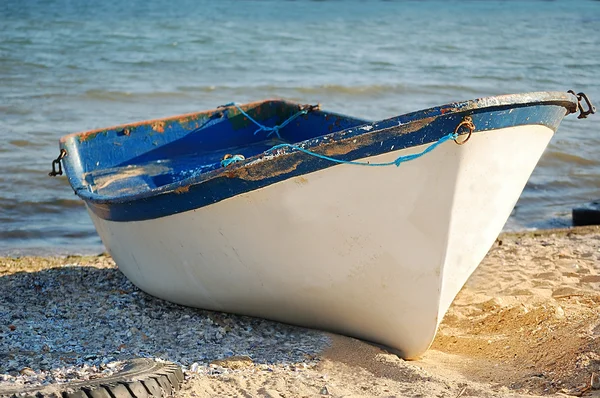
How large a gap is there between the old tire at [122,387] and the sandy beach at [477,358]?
100mm

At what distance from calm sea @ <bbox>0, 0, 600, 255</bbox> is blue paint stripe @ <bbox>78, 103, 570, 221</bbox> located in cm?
→ 36

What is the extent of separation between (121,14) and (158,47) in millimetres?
7736

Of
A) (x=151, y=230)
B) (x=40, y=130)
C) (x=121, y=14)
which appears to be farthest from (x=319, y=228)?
(x=121, y=14)

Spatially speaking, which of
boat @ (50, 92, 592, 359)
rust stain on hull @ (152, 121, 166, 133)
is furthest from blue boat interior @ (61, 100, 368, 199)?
boat @ (50, 92, 592, 359)

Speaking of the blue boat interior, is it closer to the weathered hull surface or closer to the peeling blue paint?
the peeling blue paint

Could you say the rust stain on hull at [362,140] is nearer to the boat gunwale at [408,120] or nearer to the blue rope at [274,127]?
the boat gunwale at [408,120]

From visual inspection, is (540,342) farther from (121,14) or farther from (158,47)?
(121,14)

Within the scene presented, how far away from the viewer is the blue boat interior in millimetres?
6613

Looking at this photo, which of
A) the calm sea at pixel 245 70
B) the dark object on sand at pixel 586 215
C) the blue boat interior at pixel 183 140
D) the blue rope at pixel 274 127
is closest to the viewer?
the blue boat interior at pixel 183 140

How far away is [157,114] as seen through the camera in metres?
13.1

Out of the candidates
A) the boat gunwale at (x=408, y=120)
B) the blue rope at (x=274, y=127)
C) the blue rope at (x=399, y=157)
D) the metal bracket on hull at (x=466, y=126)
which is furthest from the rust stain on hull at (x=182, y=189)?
the blue rope at (x=274, y=127)

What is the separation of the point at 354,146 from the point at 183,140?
3728mm

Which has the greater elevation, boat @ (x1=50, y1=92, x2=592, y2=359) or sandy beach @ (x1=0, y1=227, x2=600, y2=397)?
boat @ (x1=50, y1=92, x2=592, y2=359)

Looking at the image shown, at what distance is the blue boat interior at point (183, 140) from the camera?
6613 mm
